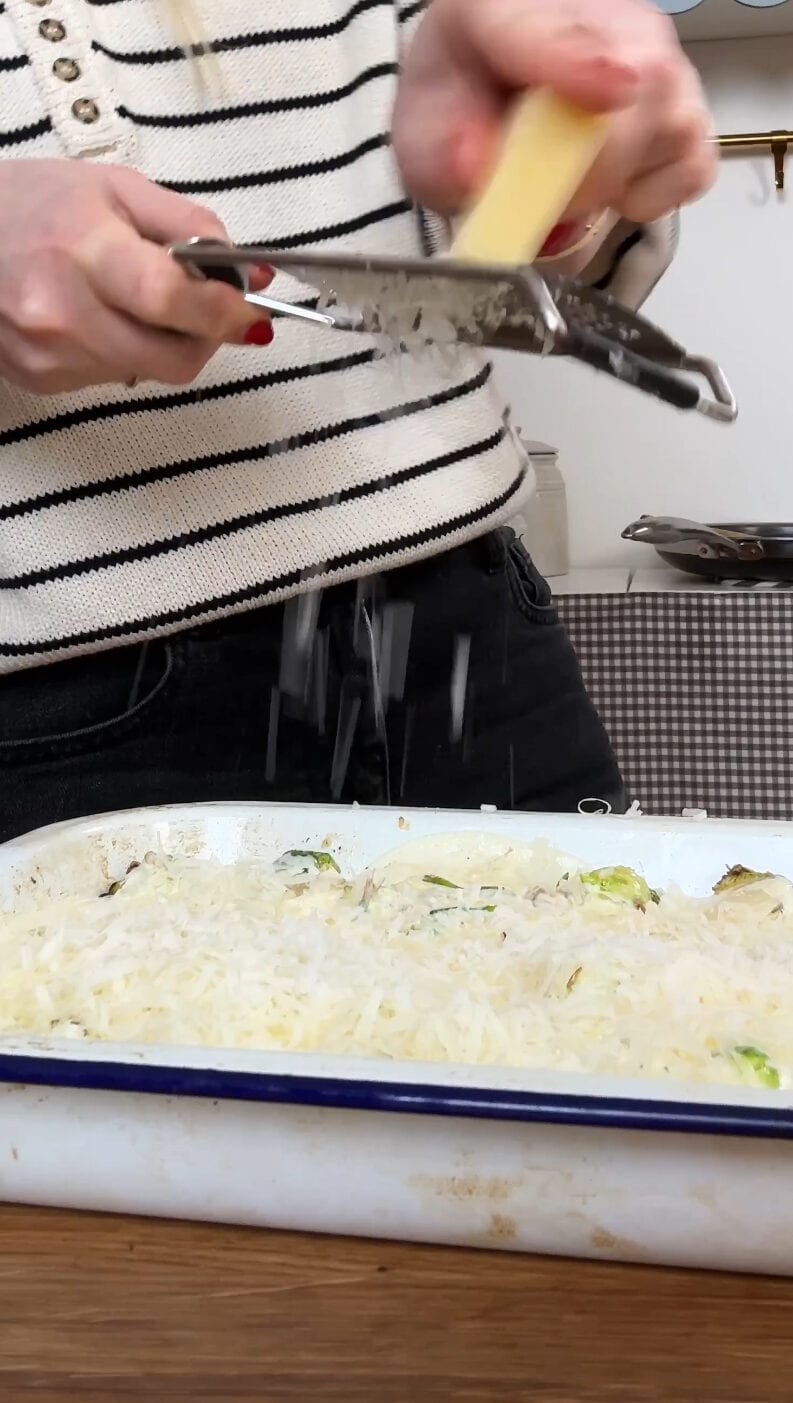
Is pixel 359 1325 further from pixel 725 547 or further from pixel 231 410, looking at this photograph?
pixel 725 547

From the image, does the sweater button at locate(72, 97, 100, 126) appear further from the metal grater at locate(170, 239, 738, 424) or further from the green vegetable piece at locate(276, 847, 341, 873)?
the green vegetable piece at locate(276, 847, 341, 873)

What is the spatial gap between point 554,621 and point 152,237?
1.56 ft

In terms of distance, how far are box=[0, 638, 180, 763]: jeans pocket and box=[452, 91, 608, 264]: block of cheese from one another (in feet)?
1.18

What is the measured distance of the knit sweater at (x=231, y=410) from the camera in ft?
2.45

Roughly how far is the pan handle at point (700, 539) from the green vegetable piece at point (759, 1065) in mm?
1182

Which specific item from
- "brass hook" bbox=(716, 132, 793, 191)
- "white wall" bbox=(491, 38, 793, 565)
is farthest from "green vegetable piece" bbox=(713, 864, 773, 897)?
"brass hook" bbox=(716, 132, 793, 191)

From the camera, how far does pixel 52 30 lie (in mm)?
722

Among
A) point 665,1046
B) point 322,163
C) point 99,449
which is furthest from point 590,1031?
point 322,163

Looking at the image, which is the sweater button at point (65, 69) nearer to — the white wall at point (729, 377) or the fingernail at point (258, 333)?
the fingernail at point (258, 333)

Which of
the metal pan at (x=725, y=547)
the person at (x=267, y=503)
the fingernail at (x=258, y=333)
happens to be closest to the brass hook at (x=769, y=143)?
the metal pan at (x=725, y=547)

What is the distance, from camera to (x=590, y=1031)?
57cm

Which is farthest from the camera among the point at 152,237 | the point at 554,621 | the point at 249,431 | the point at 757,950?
the point at 554,621

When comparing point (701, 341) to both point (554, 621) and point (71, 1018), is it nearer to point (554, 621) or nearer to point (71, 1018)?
point (554, 621)

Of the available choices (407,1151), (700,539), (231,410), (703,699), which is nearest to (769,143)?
(700,539)
